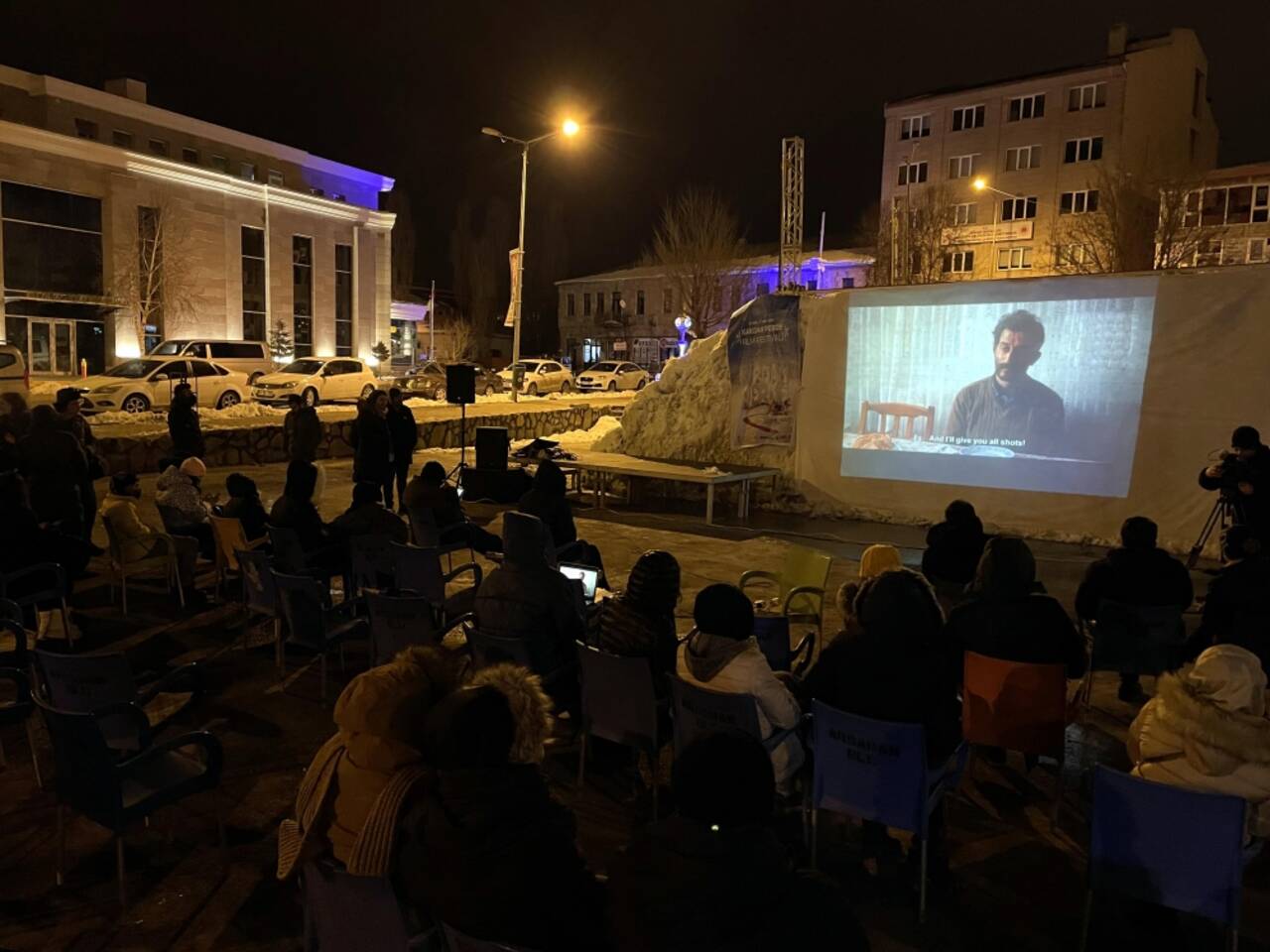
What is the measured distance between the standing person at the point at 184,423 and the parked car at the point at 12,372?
21.7 feet

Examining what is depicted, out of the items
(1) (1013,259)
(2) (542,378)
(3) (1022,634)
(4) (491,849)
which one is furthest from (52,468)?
(1) (1013,259)

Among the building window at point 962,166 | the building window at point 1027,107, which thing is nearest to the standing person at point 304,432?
the building window at point 962,166

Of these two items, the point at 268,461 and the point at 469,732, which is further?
the point at 268,461

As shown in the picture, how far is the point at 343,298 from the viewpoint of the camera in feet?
143

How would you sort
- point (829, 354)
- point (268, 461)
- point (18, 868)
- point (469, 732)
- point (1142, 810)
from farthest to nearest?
point (268, 461), point (829, 354), point (18, 868), point (1142, 810), point (469, 732)

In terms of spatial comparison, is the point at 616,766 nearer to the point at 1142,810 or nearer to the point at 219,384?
the point at 1142,810

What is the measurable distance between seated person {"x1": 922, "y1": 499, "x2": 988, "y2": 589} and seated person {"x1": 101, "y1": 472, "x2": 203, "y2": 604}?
5.67 m

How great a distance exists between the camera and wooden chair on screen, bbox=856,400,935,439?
459 inches

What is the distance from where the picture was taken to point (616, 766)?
455 centimetres

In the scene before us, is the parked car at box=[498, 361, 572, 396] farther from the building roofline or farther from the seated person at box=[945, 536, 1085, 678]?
the seated person at box=[945, 536, 1085, 678]

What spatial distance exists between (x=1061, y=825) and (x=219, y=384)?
22293 millimetres

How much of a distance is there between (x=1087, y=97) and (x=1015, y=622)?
44.1 meters

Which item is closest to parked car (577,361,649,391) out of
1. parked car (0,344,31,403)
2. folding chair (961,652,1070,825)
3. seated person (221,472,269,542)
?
parked car (0,344,31,403)

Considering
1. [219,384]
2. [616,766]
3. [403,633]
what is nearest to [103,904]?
[403,633]
